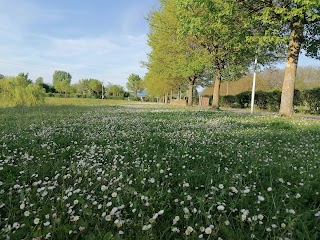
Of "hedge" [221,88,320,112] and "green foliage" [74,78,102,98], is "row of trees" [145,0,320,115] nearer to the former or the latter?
"hedge" [221,88,320,112]

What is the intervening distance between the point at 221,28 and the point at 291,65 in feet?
20.2

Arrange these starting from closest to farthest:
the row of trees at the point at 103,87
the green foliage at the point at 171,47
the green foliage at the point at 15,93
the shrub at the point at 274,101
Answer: the green foliage at the point at 171,47 → the green foliage at the point at 15,93 → the shrub at the point at 274,101 → the row of trees at the point at 103,87

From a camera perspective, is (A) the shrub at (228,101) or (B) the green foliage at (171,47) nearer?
(B) the green foliage at (171,47)

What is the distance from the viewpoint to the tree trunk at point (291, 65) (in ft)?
52.7

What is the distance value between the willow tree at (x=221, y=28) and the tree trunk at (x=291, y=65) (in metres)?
2.65

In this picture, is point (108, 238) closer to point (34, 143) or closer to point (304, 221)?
point (304, 221)

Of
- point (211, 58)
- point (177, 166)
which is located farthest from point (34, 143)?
point (211, 58)

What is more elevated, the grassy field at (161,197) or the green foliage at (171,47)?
the green foliage at (171,47)

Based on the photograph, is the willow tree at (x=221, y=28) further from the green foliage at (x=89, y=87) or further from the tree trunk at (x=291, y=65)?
the green foliage at (x=89, y=87)

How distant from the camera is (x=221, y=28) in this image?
66.5 ft

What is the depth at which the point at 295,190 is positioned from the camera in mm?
3385

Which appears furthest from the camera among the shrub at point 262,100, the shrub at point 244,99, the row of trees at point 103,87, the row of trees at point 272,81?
the row of trees at point 103,87

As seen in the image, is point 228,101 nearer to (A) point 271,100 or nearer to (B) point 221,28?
(A) point 271,100

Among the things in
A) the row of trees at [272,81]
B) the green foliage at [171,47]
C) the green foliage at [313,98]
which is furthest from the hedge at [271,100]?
the row of trees at [272,81]
